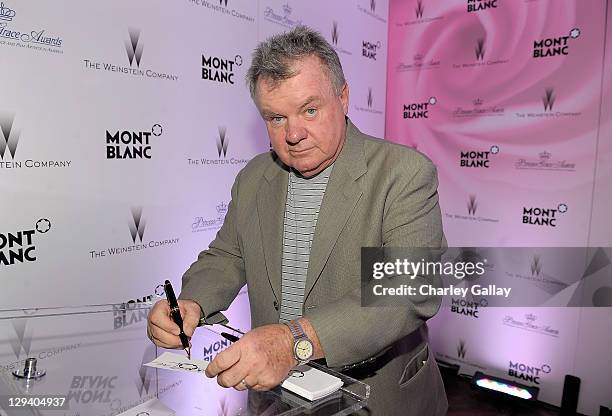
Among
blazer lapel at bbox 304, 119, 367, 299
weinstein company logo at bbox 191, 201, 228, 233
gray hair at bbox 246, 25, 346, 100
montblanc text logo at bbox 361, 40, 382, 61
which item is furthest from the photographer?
montblanc text logo at bbox 361, 40, 382, 61

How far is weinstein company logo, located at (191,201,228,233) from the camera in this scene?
3.35 m

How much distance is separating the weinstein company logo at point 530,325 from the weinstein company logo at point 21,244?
3.73m

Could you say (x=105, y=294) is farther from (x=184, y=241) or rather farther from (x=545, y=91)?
(x=545, y=91)

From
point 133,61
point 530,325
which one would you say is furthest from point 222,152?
point 530,325

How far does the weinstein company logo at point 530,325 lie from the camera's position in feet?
13.1

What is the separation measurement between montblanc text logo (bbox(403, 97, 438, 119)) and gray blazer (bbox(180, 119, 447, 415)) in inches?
126

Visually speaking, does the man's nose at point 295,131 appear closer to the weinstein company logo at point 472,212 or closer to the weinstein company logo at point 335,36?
the weinstein company logo at point 335,36

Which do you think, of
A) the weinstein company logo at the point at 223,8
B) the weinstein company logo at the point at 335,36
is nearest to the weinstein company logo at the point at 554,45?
the weinstein company logo at the point at 335,36

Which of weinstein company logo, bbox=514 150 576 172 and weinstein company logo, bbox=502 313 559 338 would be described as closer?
weinstein company logo, bbox=514 150 576 172

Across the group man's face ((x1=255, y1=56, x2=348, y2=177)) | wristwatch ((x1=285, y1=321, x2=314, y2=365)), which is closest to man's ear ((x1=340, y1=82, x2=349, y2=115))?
man's face ((x1=255, y1=56, x2=348, y2=177))

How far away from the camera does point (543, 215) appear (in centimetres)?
398

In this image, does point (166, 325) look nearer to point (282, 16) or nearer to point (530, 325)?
point (282, 16)

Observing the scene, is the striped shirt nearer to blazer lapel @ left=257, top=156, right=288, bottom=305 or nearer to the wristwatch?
blazer lapel @ left=257, top=156, right=288, bottom=305

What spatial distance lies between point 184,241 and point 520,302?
9.68 feet
